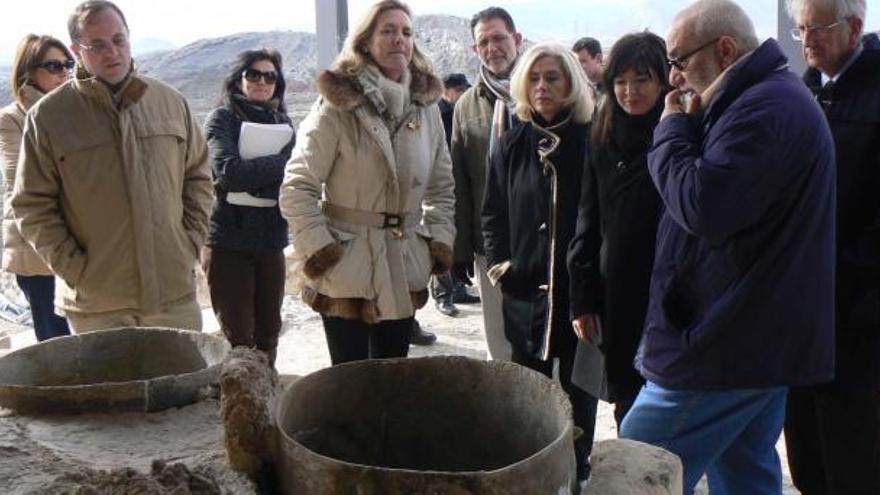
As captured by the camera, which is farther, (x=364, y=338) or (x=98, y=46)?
(x=364, y=338)

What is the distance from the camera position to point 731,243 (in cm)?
231

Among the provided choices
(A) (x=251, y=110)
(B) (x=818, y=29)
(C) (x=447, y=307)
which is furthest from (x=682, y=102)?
(C) (x=447, y=307)

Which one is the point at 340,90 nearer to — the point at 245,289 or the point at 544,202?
the point at 544,202

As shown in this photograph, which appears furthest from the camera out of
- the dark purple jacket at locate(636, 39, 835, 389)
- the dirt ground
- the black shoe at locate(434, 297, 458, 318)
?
the black shoe at locate(434, 297, 458, 318)

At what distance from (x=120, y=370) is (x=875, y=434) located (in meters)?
2.26

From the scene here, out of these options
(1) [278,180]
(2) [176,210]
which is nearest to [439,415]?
(2) [176,210]

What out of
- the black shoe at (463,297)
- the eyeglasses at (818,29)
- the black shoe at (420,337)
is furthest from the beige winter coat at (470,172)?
the black shoe at (463,297)

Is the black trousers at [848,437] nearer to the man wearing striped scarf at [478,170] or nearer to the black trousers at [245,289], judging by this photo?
the man wearing striped scarf at [478,170]

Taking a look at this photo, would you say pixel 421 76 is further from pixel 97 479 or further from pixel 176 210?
pixel 97 479

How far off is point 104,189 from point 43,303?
159cm

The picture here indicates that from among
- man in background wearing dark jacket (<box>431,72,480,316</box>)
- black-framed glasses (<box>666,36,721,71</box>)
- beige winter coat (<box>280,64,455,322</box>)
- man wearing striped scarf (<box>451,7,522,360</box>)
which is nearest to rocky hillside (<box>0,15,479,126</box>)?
man in background wearing dark jacket (<box>431,72,480,316</box>)

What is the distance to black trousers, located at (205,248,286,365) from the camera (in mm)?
4500

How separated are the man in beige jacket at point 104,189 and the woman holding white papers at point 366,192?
1.61 feet

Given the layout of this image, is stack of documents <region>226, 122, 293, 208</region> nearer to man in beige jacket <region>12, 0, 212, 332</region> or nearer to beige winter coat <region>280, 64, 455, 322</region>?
beige winter coat <region>280, 64, 455, 322</region>
